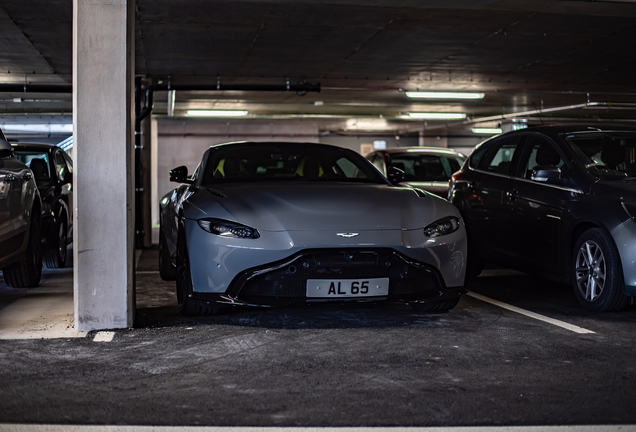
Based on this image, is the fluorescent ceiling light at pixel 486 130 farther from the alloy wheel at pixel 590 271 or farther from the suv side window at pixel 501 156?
the alloy wheel at pixel 590 271

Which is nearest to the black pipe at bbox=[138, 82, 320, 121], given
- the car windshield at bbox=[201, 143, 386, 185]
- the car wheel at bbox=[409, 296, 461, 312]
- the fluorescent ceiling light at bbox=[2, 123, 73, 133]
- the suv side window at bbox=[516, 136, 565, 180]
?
the car windshield at bbox=[201, 143, 386, 185]

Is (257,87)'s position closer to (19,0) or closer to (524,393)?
(19,0)

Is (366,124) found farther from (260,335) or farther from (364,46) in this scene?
(260,335)

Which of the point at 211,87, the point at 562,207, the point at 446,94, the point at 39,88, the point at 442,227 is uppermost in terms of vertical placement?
the point at 446,94

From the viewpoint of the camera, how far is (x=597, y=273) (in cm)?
534

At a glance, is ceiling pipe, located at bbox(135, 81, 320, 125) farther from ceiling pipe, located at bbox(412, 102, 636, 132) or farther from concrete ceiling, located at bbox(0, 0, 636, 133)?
ceiling pipe, located at bbox(412, 102, 636, 132)

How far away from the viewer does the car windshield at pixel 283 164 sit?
18.7 ft

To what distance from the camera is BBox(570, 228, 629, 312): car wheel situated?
5129 millimetres

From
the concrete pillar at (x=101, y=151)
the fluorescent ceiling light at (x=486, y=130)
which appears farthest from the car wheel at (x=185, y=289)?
the fluorescent ceiling light at (x=486, y=130)

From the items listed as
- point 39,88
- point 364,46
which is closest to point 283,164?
point 364,46

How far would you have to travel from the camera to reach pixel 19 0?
8.95m

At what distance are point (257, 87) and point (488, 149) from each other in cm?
662

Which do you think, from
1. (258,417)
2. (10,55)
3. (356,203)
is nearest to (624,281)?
(356,203)

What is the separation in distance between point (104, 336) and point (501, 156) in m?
4.10
